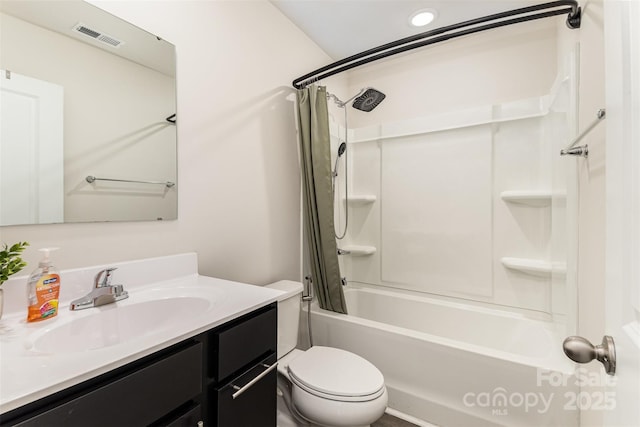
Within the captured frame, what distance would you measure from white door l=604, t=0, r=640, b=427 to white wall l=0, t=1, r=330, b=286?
1413 millimetres

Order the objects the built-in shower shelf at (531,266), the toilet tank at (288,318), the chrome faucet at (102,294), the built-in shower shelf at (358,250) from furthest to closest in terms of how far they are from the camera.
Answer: the built-in shower shelf at (358,250) → the built-in shower shelf at (531,266) → the toilet tank at (288,318) → the chrome faucet at (102,294)

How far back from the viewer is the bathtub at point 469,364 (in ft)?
4.30

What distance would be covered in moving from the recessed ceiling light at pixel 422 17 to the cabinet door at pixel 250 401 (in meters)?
2.20

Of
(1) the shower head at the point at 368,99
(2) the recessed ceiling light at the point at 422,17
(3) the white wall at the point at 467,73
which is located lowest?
(1) the shower head at the point at 368,99

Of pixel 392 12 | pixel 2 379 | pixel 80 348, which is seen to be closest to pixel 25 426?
pixel 2 379

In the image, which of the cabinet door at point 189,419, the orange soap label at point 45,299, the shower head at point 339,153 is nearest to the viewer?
the cabinet door at point 189,419

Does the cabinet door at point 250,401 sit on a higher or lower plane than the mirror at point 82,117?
lower

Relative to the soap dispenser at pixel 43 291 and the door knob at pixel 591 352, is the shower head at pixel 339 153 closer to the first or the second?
the soap dispenser at pixel 43 291

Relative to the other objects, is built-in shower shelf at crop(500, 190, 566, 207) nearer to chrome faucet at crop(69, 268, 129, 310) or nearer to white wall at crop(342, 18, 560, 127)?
white wall at crop(342, 18, 560, 127)

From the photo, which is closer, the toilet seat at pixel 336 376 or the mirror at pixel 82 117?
the mirror at pixel 82 117

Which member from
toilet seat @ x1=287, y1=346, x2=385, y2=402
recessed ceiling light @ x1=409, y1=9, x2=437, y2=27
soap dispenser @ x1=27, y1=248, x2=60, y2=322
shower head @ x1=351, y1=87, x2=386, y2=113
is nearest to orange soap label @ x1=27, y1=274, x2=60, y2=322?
soap dispenser @ x1=27, y1=248, x2=60, y2=322

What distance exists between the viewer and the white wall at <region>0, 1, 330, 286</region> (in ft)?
3.69

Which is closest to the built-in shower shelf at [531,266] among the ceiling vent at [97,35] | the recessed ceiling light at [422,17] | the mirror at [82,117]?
the recessed ceiling light at [422,17]

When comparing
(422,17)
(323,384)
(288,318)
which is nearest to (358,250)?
(288,318)
